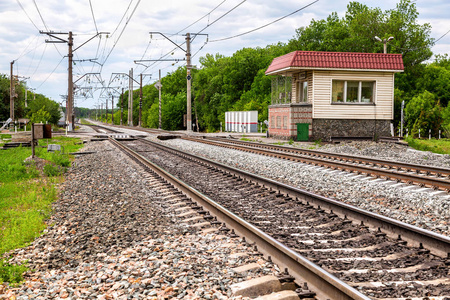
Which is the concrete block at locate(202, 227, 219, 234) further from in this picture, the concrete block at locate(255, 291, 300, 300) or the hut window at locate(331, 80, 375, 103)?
the hut window at locate(331, 80, 375, 103)

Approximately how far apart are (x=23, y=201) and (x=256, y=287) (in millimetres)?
7477

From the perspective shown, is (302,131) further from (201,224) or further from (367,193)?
(201,224)

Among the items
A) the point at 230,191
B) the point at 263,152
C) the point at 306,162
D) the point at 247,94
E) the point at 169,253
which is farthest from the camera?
A: the point at 247,94

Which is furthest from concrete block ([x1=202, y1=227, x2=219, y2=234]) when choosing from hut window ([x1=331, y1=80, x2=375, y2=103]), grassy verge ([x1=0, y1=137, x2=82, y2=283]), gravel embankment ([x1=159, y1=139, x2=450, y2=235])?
hut window ([x1=331, y1=80, x2=375, y2=103])

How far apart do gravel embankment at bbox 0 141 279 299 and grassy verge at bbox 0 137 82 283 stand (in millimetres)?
221

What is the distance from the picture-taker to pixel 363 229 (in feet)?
22.8

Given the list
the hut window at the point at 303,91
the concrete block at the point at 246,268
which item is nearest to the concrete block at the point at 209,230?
the concrete block at the point at 246,268

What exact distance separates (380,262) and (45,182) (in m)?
10.3

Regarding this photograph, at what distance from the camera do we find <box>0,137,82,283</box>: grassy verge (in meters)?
6.81

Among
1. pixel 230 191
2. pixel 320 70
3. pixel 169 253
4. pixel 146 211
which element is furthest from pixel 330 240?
pixel 320 70

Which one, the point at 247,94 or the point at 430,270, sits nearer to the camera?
the point at 430,270

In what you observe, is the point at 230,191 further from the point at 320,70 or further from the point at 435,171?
the point at 320,70

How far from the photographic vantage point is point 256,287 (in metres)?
4.57

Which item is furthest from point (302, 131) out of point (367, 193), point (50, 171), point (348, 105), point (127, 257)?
point (127, 257)
